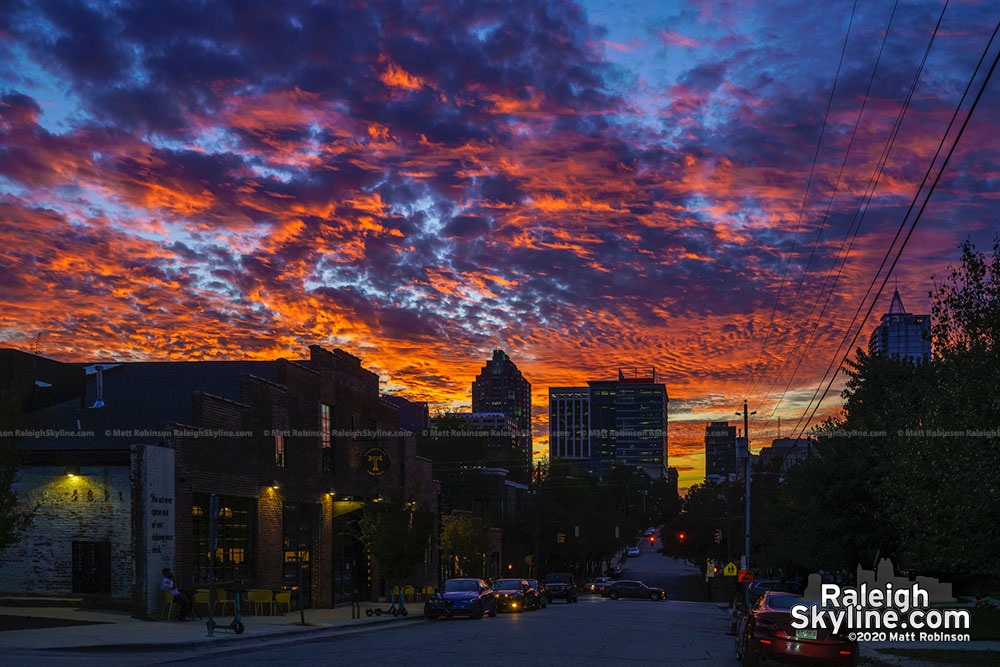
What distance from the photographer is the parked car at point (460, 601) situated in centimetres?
3844

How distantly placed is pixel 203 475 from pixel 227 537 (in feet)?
11.5

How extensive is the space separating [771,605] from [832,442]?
2221 centimetres

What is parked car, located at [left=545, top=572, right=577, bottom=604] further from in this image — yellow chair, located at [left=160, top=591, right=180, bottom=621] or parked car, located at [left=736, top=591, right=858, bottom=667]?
parked car, located at [left=736, top=591, right=858, bottom=667]

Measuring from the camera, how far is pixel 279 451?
4203 centimetres

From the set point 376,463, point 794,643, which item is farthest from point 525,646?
point 376,463

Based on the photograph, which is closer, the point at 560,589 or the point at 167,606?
the point at 167,606

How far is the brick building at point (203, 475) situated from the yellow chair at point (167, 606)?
0.48 m

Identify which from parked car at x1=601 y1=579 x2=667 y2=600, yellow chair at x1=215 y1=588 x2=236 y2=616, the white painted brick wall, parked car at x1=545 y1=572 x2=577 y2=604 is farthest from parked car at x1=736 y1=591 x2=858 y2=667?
parked car at x1=601 y1=579 x2=667 y2=600

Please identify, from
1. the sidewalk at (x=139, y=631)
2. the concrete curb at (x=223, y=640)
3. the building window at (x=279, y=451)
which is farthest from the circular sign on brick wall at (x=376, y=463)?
the concrete curb at (x=223, y=640)

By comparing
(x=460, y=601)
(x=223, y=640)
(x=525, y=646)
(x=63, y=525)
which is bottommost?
(x=460, y=601)

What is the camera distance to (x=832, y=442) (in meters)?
41.0

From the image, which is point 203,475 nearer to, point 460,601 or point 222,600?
point 222,600

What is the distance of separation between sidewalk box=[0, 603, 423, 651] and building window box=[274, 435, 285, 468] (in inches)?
270

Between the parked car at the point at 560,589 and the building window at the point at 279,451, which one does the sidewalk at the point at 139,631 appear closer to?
the building window at the point at 279,451
